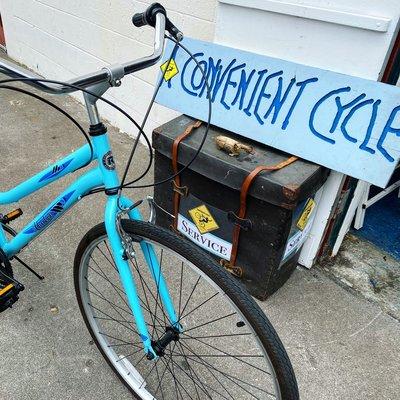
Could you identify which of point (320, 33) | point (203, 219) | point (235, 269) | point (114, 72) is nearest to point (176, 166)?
point (203, 219)

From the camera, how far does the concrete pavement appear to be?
1735 millimetres

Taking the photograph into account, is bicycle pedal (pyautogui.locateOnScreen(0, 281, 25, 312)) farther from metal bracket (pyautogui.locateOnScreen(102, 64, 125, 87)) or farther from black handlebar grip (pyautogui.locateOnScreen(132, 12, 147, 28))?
black handlebar grip (pyautogui.locateOnScreen(132, 12, 147, 28))

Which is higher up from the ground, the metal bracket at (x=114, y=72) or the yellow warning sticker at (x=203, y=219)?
the metal bracket at (x=114, y=72)

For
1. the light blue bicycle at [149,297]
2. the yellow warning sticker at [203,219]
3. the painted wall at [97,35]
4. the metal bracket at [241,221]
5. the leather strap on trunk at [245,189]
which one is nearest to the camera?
the light blue bicycle at [149,297]

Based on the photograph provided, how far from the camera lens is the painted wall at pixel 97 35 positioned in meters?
2.68

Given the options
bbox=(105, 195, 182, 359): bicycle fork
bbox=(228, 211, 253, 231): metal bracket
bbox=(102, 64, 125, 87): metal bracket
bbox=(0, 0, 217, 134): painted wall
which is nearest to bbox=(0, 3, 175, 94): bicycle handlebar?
bbox=(102, 64, 125, 87): metal bracket

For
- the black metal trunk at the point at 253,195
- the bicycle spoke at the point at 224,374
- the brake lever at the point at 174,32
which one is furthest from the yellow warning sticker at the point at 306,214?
the brake lever at the point at 174,32

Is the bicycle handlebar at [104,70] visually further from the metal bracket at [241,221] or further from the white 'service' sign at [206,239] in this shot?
the white 'service' sign at [206,239]

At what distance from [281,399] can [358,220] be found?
64.9 inches

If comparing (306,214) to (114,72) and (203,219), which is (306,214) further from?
(114,72)

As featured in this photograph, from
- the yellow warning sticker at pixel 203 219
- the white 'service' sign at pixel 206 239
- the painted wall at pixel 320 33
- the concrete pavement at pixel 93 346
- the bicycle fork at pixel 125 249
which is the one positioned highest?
the painted wall at pixel 320 33

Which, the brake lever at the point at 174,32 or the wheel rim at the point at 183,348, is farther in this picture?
the wheel rim at the point at 183,348

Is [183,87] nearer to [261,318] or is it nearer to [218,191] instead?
[218,191]

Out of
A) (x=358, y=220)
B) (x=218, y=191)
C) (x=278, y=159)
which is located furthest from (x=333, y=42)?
(x=358, y=220)
